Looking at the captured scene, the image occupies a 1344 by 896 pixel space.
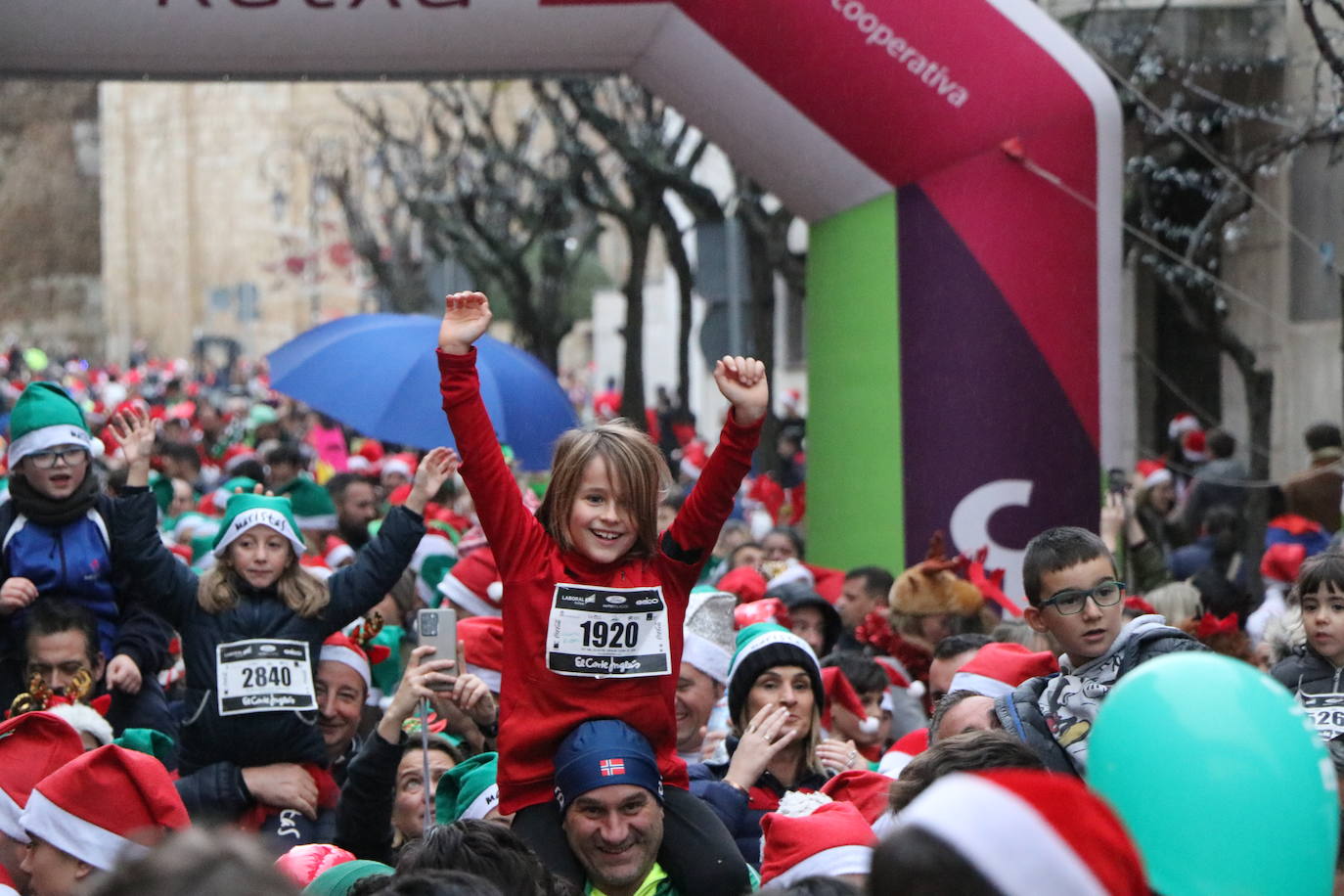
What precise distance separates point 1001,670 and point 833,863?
4.96ft

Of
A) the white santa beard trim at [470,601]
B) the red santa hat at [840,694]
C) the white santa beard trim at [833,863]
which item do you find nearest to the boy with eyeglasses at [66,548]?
the white santa beard trim at [470,601]

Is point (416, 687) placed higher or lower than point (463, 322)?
lower

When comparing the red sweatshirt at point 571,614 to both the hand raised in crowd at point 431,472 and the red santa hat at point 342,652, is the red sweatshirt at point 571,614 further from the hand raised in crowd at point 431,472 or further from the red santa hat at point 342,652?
the red santa hat at point 342,652

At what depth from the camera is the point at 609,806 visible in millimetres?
4070

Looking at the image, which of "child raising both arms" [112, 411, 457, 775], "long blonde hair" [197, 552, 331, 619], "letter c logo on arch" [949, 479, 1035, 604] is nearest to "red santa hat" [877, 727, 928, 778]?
"child raising both arms" [112, 411, 457, 775]

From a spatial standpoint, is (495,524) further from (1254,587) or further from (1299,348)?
(1299,348)

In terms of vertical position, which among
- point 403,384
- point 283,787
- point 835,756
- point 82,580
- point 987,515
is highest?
point 403,384

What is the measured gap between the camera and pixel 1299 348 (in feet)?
54.6

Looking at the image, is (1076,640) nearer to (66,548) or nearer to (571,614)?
(571,614)

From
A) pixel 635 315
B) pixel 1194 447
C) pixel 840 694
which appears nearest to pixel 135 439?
pixel 840 694

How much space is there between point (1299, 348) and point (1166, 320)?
2.61 m

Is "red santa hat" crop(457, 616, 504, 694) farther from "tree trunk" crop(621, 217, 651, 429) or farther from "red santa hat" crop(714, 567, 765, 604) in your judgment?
"tree trunk" crop(621, 217, 651, 429)

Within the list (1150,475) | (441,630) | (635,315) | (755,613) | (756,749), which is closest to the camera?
(756,749)

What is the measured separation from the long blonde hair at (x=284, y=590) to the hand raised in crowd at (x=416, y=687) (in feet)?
3.72
